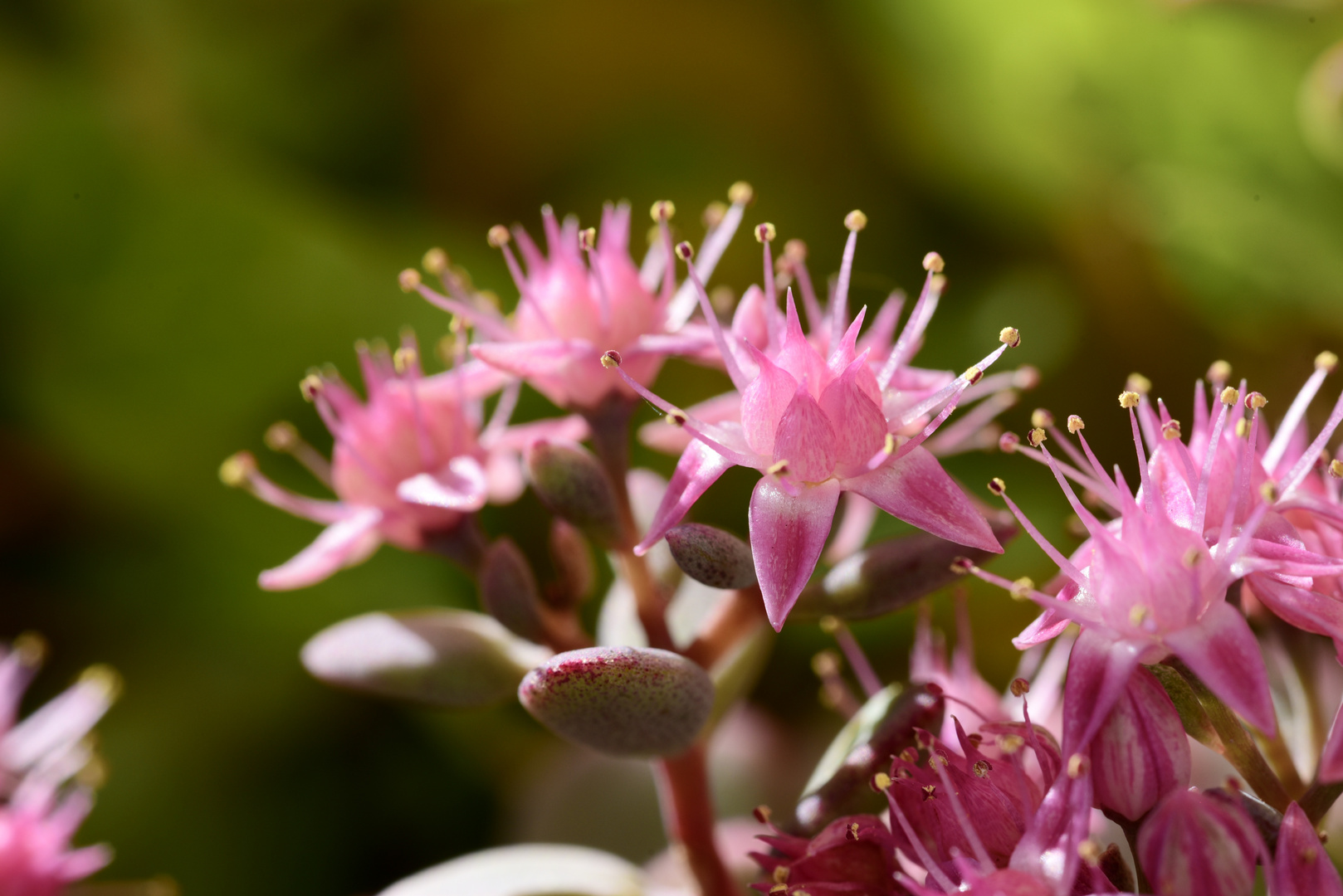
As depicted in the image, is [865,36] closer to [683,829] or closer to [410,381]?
[410,381]

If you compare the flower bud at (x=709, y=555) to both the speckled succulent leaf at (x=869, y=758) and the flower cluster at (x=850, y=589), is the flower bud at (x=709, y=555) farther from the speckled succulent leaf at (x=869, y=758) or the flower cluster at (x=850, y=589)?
the speckled succulent leaf at (x=869, y=758)

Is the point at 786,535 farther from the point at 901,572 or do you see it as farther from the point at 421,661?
the point at 421,661

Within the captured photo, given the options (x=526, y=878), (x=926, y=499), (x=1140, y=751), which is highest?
(x=926, y=499)

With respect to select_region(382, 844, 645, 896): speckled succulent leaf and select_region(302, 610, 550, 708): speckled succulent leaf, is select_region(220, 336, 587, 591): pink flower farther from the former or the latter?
select_region(382, 844, 645, 896): speckled succulent leaf

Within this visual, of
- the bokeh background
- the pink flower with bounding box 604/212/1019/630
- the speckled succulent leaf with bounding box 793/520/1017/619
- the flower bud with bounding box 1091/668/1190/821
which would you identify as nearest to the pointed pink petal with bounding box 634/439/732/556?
the pink flower with bounding box 604/212/1019/630

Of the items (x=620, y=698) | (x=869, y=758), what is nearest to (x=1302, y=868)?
(x=869, y=758)

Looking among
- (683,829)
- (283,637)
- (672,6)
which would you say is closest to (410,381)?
(683,829)
